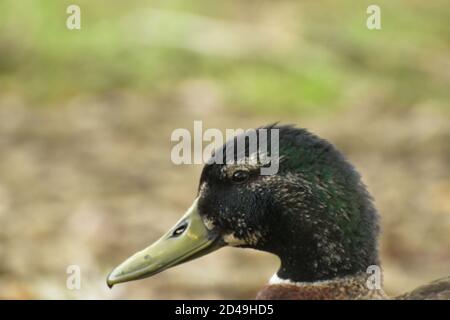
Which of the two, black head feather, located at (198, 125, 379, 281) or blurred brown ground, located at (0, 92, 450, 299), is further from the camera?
blurred brown ground, located at (0, 92, 450, 299)

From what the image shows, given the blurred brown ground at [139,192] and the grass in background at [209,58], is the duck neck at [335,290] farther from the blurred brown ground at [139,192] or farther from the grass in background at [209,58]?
the grass in background at [209,58]

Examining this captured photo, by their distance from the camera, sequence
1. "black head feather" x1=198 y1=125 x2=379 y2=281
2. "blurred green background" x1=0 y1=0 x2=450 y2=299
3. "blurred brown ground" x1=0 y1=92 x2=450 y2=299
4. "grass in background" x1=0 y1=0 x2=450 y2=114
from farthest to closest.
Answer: "grass in background" x1=0 y1=0 x2=450 y2=114 < "blurred green background" x1=0 y1=0 x2=450 y2=299 < "blurred brown ground" x1=0 y1=92 x2=450 y2=299 < "black head feather" x1=198 y1=125 x2=379 y2=281

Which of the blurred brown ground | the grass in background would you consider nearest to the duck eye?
the blurred brown ground

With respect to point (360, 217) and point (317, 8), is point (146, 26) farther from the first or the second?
point (360, 217)

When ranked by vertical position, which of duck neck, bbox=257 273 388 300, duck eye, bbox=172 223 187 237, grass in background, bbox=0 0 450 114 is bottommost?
duck neck, bbox=257 273 388 300

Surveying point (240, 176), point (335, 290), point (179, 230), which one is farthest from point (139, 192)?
point (335, 290)

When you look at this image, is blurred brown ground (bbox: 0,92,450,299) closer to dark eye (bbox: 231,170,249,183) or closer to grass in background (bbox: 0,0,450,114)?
grass in background (bbox: 0,0,450,114)

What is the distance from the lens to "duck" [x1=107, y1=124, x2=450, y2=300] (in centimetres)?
398

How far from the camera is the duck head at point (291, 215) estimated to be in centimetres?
398

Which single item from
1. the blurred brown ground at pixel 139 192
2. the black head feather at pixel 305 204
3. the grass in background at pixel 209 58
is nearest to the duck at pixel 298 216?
the black head feather at pixel 305 204

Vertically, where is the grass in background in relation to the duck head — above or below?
above

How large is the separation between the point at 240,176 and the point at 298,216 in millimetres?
253

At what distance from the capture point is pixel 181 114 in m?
8.84

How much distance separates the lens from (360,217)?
398 cm
